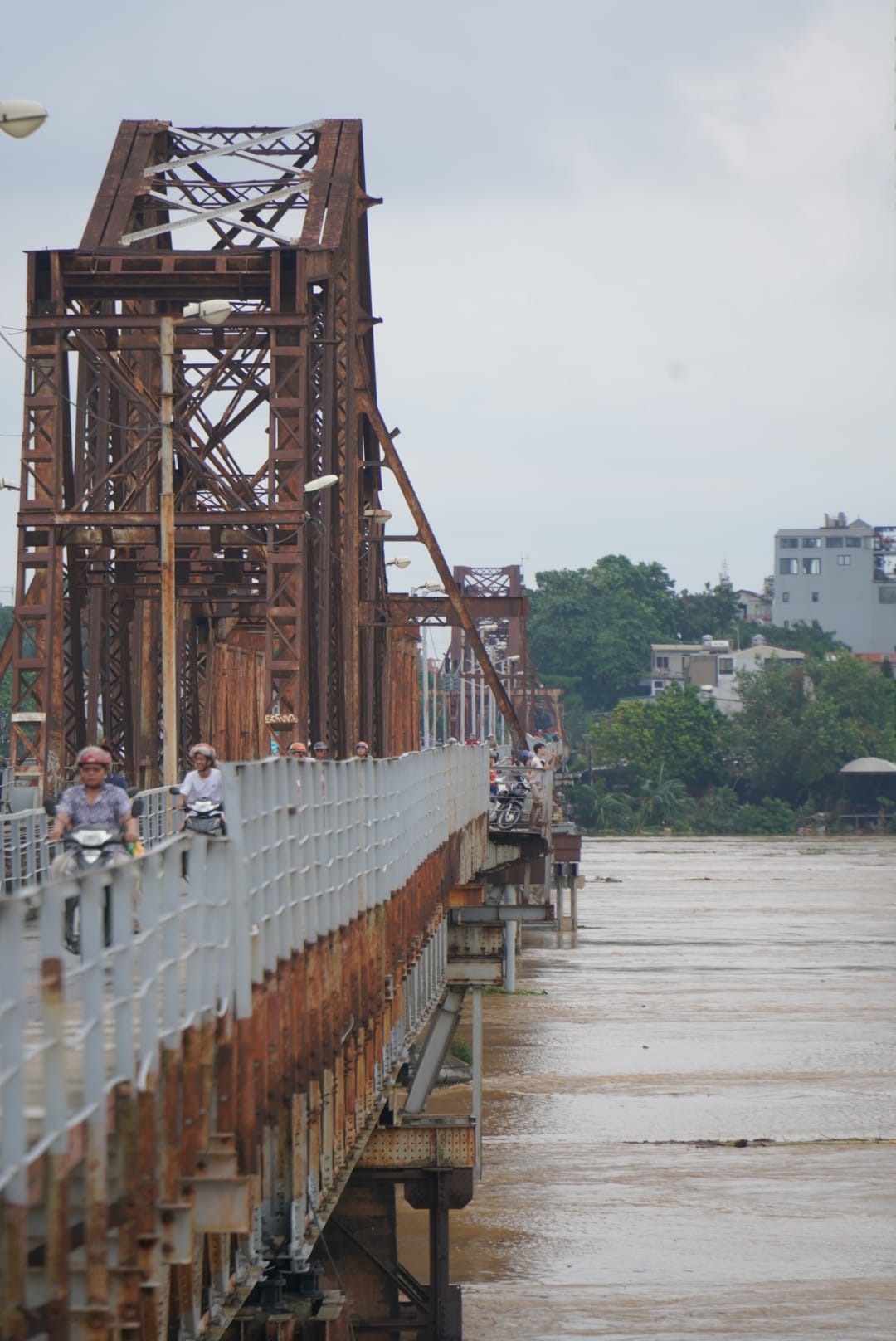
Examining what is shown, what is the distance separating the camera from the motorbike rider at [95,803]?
42.9 feet

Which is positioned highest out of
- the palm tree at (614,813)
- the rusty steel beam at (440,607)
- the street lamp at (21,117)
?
the street lamp at (21,117)

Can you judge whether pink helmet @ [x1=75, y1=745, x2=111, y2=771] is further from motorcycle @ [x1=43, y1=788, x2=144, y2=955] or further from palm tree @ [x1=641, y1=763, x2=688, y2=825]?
palm tree @ [x1=641, y1=763, x2=688, y2=825]

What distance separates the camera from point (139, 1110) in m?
8.25

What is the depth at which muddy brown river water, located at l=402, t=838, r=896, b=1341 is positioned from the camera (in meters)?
25.4

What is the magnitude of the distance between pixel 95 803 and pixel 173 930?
4.16m

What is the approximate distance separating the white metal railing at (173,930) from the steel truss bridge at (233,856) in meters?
0.02

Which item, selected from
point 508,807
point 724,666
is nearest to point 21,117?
point 508,807

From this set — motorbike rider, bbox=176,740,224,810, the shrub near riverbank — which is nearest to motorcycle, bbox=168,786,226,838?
motorbike rider, bbox=176,740,224,810

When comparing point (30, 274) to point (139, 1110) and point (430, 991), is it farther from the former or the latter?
point (139, 1110)

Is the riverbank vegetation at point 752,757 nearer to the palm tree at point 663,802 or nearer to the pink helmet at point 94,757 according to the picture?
the palm tree at point 663,802

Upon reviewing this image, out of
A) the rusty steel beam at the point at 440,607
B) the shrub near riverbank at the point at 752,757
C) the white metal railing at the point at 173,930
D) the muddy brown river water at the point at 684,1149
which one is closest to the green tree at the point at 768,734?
the shrub near riverbank at the point at 752,757

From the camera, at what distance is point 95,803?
1321cm

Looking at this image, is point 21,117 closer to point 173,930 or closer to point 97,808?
point 97,808

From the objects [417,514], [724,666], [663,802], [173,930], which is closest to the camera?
[173,930]
